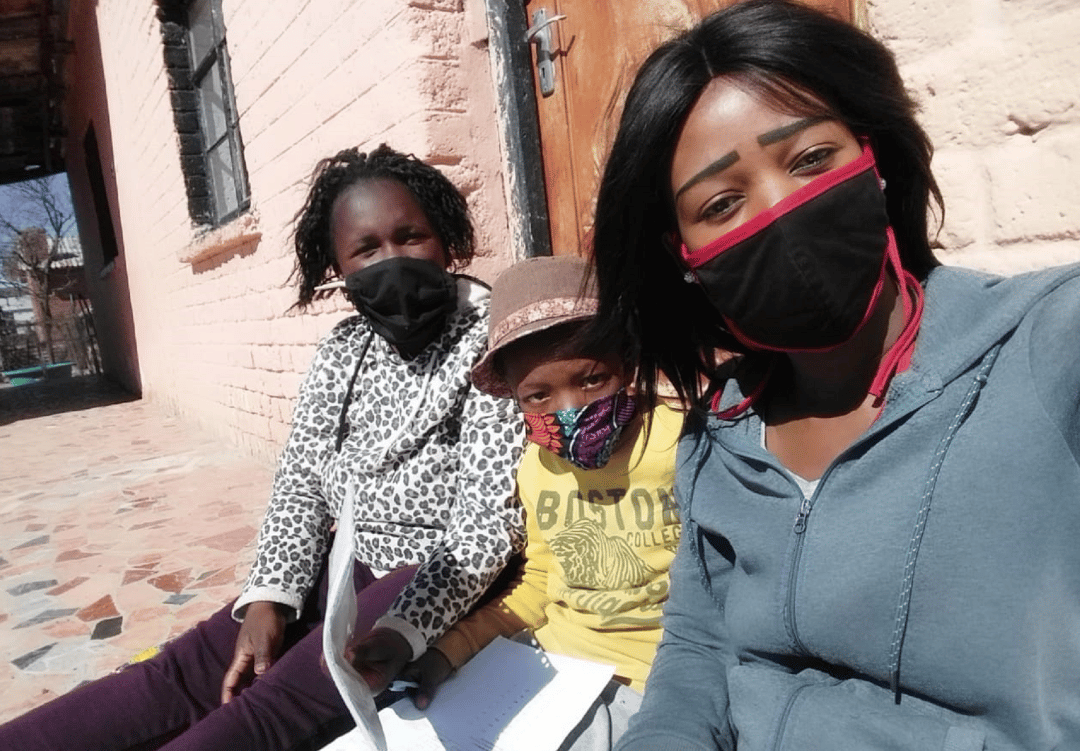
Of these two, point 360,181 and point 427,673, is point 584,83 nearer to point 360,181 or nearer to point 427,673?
point 360,181

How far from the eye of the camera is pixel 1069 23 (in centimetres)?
107

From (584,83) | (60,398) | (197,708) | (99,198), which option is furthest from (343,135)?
(60,398)

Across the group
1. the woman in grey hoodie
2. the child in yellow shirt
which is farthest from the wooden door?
the woman in grey hoodie

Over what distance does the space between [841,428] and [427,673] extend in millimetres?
896

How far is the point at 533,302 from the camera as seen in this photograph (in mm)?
1410

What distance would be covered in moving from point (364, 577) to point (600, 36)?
65.5 inches

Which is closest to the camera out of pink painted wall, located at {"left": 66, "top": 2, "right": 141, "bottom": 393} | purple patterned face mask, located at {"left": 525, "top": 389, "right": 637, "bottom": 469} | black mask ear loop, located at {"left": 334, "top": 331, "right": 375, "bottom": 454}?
purple patterned face mask, located at {"left": 525, "top": 389, "right": 637, "bottom": 469}

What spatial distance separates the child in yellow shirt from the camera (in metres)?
1.37

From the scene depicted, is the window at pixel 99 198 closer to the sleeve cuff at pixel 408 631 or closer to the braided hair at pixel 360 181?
the braided hair at pixel 360 181

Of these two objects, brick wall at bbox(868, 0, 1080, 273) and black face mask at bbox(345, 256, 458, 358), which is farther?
black face mask at bbox(345, 256, 458, 358)

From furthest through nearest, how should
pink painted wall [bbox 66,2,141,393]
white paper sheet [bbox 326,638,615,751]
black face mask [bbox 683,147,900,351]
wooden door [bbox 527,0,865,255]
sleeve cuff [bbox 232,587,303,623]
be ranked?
1. pink painted wall [bbox 66,2,141,393]
2. wooden door [bbox 527,0,865,255]
3. sleeve cuff [bbox 232,587,303,623]
4. white paper sheet [bbox 326,638,615,751]
5. black face mask [bbox 683,147,900,351]

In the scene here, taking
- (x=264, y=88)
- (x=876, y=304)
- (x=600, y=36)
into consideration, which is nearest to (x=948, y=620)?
(x=876, y=304)

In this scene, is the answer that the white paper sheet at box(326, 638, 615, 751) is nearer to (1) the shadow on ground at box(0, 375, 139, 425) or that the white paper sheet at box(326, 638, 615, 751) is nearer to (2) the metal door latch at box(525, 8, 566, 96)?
(2) the metal door latch at box(525, 8, 566, 96)

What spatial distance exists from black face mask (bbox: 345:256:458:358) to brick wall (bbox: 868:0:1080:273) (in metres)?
1.03
